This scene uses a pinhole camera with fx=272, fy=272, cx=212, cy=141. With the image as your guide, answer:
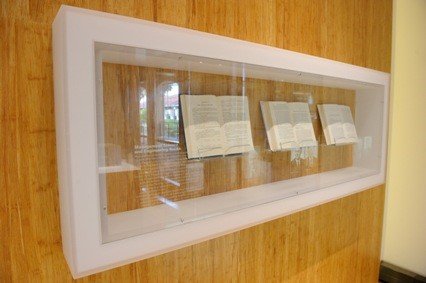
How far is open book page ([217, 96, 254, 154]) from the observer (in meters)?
1.10

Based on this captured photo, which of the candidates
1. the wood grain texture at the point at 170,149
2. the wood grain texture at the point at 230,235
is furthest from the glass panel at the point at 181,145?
the wood grain texture at the point at 230,235

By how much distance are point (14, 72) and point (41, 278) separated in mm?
582

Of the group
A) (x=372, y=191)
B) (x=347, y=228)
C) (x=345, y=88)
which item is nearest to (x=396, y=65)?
(x=345, y=88)

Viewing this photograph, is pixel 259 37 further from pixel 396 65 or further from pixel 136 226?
pixel 396 65

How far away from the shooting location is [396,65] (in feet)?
6.63

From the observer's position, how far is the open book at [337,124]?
1512 mm

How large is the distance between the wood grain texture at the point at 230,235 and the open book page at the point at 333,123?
29 centimetres

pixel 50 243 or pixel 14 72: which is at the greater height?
pixel 14 72

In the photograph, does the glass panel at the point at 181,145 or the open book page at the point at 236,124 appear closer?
the glass panel at the point at 181,145

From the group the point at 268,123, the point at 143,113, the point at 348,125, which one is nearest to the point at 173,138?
the point at 143,113

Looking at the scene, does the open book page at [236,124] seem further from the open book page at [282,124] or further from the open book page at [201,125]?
the open book page at [282,124]

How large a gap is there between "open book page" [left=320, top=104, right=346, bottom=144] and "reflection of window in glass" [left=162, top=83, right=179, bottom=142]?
2.93 feet

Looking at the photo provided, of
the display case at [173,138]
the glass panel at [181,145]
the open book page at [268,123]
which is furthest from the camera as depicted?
the open book page at [268,123]

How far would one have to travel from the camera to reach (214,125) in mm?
1067
